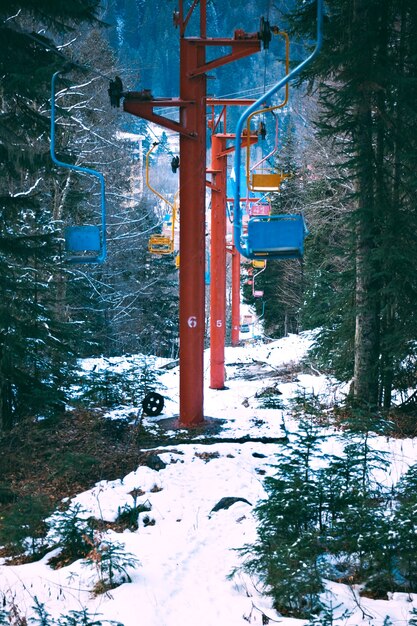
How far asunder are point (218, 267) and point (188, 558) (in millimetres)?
11394

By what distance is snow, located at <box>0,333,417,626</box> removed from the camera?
438 centimetres

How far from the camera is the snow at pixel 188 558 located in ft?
14.4

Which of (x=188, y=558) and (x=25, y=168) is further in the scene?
(x=25, y=168)

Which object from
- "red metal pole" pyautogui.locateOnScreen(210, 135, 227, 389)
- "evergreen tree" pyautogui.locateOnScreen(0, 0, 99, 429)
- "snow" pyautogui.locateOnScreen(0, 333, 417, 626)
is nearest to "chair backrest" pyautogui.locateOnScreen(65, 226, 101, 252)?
"evergreen tree" pyautogui.locateOnScreen(0, 0, 99, 429)

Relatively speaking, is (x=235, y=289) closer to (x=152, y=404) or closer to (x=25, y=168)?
(x=152, y=404)

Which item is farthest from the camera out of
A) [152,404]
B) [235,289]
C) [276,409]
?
[235,289]

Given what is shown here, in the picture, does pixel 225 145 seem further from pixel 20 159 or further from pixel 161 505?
pixel 161 505

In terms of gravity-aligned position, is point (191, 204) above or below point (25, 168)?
below

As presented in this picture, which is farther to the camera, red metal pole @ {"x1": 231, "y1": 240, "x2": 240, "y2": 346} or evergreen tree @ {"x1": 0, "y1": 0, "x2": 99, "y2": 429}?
red metal pole @ {"x1": 231, "y1": 240, "x2": 240, "y2": 346}

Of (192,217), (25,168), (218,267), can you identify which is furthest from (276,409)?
(25,168)

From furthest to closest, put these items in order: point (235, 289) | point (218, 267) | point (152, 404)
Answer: point (235, 289) → point (218, 267) → point (152, 404)

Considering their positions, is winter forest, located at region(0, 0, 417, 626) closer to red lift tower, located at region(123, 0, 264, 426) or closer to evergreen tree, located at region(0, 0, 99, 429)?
evergreen tree, located at region(0, 0, 99, 429)

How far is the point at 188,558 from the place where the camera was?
539 cm

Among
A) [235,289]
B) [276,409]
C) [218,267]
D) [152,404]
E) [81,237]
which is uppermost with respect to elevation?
[81,237]
